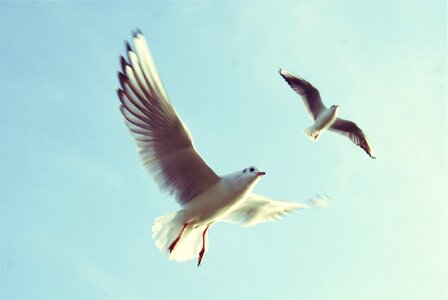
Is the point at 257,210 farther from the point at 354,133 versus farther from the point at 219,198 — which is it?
the point at 354,133

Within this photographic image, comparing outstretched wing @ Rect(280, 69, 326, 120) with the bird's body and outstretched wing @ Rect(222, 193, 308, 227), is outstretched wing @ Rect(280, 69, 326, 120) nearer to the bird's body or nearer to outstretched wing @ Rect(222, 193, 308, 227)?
outstretched wing @ Rect(222, 193, 308, 227)

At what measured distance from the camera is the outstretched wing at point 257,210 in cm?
775

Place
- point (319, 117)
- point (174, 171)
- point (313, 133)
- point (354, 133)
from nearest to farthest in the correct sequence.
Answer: point (174, 171), point (313, 133), point (319, 117), point (354, 133)

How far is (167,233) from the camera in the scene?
6.99m

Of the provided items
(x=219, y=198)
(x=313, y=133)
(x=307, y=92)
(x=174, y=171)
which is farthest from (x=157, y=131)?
(x=307, y=92)

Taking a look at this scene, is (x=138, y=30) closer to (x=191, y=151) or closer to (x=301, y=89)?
(x=191, y=151)

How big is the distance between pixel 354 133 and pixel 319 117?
109 cm

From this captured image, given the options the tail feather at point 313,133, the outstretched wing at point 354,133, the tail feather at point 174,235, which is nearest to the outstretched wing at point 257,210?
the tail feather at point 174,235

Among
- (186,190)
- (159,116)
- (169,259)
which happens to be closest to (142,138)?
(159,116)

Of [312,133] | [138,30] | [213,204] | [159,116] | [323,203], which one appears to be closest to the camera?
[138,30]

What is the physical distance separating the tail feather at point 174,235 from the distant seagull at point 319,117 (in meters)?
5.40

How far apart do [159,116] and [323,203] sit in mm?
2473

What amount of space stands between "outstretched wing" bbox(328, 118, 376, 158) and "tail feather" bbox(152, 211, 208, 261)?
20.7 ft

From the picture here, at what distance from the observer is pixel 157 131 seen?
647cm
